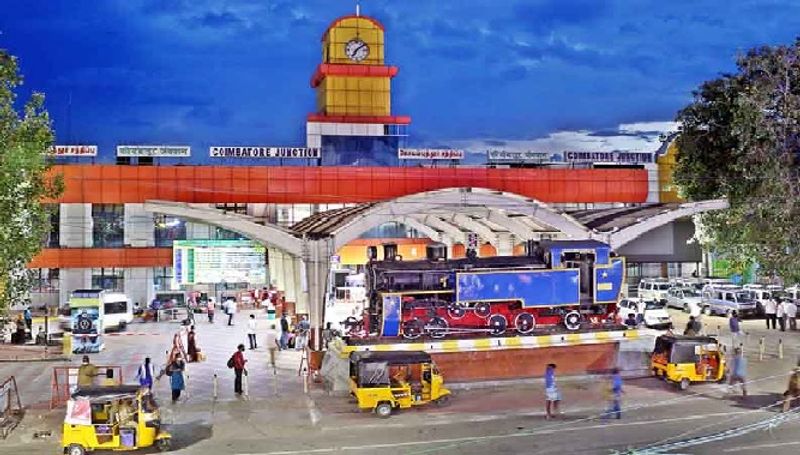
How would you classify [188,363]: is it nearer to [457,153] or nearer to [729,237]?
[729,237]

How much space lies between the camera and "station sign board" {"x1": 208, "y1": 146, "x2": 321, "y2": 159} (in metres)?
59.3

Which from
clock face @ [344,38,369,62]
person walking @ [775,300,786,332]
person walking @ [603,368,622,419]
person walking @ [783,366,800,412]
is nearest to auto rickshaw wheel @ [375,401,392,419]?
person walking @ [603,368,622,419]

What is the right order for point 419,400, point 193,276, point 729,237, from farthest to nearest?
point 193,276 < point 729,237 < point 419,400

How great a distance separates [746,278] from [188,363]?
46710 mm

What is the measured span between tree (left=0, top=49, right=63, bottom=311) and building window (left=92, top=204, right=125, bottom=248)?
3321 centimetres

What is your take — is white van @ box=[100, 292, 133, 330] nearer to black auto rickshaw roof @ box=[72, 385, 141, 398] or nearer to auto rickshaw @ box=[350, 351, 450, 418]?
auto rickshaw @ box=[350, 351, 450, 418]

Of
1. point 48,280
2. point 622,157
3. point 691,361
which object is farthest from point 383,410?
point 622,157

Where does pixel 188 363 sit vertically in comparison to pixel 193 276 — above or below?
below

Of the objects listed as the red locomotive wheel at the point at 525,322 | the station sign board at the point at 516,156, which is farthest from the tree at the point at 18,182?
the station sign board at the point at 516,156

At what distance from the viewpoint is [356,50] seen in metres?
82.4

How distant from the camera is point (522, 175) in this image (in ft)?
198

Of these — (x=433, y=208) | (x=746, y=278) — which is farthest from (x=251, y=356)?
(x=746, y=278)

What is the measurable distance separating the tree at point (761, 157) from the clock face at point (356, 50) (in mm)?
45839

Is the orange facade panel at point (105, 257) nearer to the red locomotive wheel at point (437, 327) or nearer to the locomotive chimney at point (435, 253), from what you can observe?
the locomotive chimney at point (435, 253)
